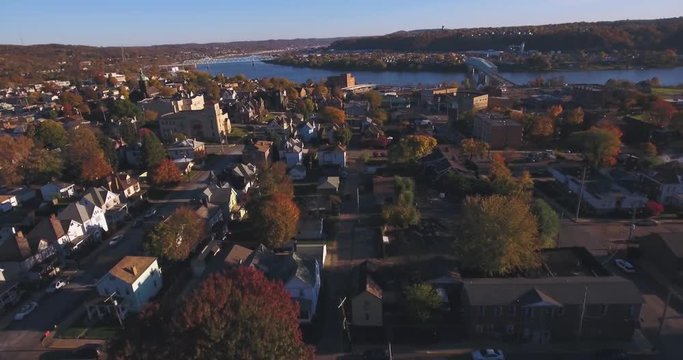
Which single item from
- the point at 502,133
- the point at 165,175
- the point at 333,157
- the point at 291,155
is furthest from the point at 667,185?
the point at 165,175

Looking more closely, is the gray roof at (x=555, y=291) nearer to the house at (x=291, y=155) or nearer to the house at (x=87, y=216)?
the house at (x=87, y=216)

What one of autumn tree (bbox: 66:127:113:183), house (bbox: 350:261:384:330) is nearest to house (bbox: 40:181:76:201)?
autumn tree (bbox: 66:127:113:183)

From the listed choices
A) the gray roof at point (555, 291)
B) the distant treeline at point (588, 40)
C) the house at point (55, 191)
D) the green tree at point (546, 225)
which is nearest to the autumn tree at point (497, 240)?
the gray roof at point (555, 291)

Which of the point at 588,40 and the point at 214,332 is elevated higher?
the point at 588,40

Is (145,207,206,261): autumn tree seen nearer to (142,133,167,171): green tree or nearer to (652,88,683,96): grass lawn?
(142,133,167,171): green tree

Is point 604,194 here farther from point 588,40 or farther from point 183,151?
point 588,40

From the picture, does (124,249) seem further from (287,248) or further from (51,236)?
(287,248)
